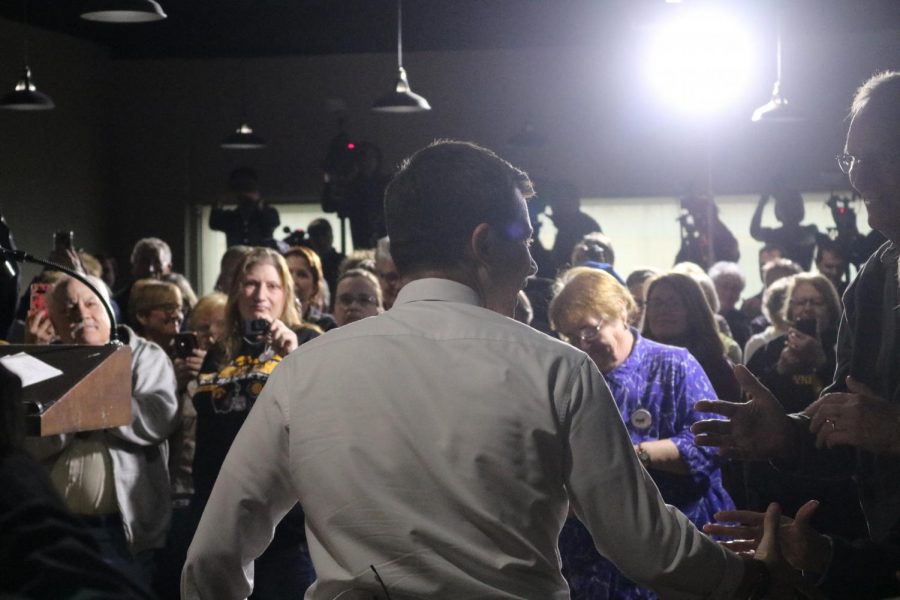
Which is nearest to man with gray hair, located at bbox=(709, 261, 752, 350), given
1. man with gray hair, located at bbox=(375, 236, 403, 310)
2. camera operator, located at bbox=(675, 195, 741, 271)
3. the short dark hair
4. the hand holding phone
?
Answer: camera operator, located at bbox=(675, 195, 741, 271)

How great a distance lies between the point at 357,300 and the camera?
4.14 meters

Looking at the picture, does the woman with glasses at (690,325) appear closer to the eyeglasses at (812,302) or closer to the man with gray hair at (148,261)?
the eyeglasses at (812,302)

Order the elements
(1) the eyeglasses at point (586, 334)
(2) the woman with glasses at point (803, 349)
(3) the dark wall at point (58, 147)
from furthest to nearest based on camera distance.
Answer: (3) the dark wall at point (58, 147) < (2) the woman with glasses at point (803, 349) < (1) the eyeglasses at point (586, 334)

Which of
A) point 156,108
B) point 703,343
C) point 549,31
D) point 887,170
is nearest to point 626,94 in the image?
point 549,31

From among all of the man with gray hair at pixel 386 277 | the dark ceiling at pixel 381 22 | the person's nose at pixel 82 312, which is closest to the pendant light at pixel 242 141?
the dark ceiling at pixel 381 22

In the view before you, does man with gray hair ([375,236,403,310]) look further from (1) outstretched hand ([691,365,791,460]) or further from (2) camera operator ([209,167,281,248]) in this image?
(2) camera operator ([209,167,281,248])

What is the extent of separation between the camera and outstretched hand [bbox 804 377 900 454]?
1885 millimetres

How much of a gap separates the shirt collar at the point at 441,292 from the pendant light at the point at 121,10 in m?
4.54

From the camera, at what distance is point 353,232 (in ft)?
24.4

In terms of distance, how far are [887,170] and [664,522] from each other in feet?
2.60

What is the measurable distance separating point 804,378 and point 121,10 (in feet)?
12.0

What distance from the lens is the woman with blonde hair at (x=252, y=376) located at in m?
3.38

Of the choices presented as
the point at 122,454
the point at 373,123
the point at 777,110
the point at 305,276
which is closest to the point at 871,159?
the point at 122,454

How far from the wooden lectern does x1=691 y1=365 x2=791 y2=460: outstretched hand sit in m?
1.05
